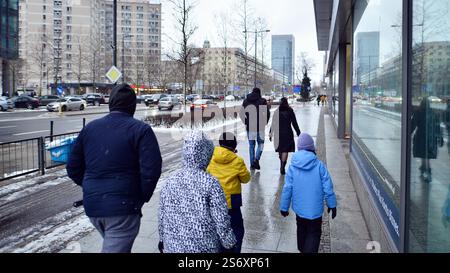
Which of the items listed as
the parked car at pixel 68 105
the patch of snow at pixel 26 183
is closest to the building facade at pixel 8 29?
the parked car at pixel 68 105

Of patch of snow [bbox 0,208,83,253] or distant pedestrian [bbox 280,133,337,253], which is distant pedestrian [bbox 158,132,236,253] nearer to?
distant pedestrian [bbox 280,133,337,253]

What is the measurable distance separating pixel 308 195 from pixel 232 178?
811 millimetres

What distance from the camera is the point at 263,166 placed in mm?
10742

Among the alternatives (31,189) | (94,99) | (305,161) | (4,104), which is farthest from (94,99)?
(305,161)

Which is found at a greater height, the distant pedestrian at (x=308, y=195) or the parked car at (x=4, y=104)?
the parked car at (x=4, y=104)

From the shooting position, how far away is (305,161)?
424cm

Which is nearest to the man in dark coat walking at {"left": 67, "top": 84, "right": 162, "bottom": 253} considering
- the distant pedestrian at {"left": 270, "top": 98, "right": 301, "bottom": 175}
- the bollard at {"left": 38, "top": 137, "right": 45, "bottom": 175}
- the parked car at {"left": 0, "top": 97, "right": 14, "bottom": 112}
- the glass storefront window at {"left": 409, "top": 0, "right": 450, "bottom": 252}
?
the glass storefront window at {"left": 409, "top": 0, "right": 450, "bottom": 252}

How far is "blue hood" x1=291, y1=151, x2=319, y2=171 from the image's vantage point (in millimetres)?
4234

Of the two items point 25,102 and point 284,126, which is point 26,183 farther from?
point 25,102

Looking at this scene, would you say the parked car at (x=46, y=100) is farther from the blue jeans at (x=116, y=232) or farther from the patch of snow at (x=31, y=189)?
the blue jeans at (x=116, y=232)

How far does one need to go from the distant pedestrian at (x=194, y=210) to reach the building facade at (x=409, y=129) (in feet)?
5.37

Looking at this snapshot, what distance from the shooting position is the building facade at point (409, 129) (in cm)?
300
